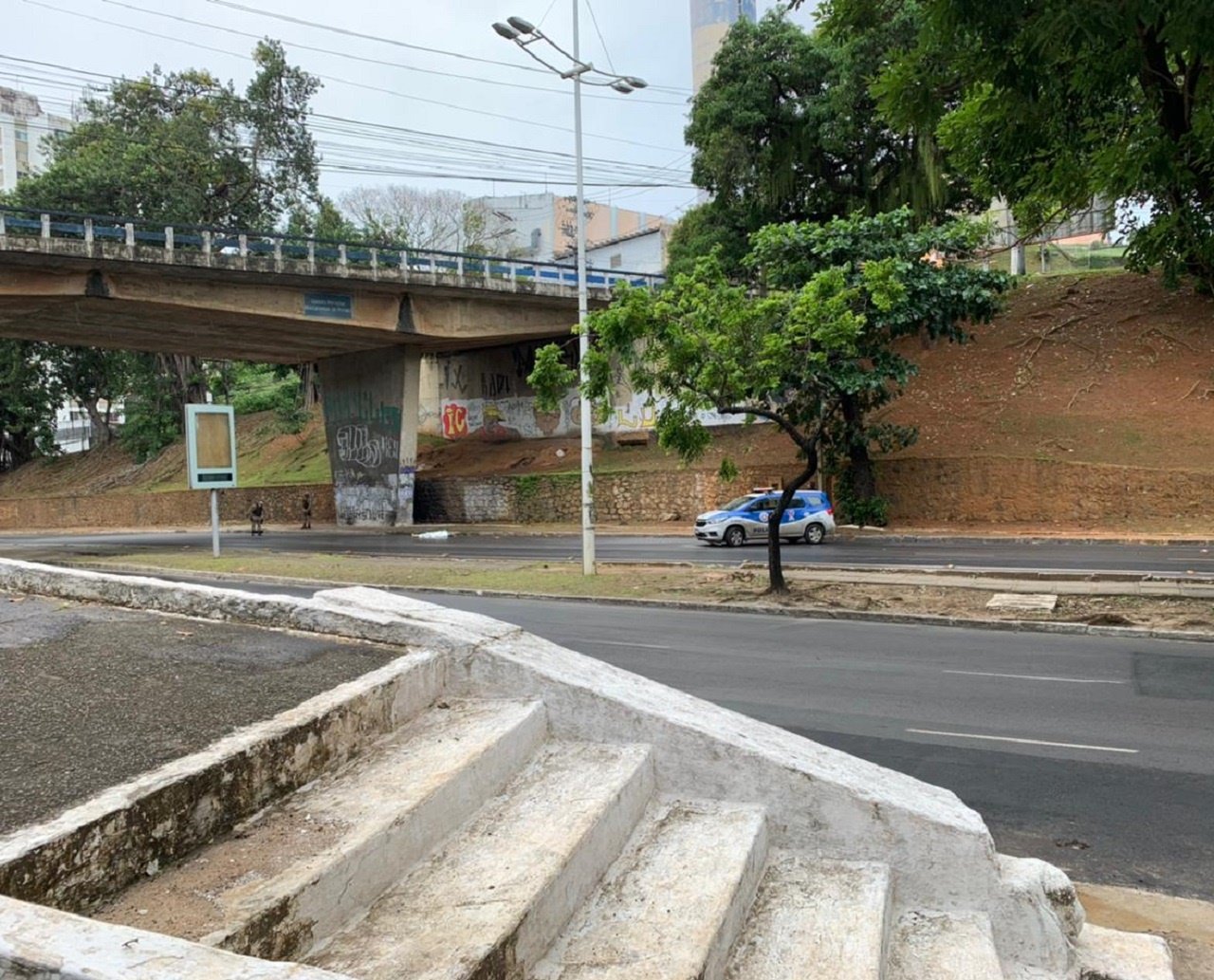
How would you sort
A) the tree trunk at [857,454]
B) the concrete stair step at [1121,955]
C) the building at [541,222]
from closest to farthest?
the concrete stair step at [1121,955]
the tree trunk at [857,454]
the building at [541,222]

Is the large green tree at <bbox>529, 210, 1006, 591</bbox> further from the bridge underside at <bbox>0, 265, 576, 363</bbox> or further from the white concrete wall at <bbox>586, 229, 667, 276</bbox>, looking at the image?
the white concrete wall at <bbox>586, 229, 667, 276</bbox>

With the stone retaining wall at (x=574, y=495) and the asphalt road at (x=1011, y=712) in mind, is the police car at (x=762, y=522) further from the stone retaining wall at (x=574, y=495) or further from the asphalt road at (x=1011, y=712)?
the asphalt road at (x=1011, y=712)

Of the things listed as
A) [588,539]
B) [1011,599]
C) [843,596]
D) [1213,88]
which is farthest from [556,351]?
[1213,88]

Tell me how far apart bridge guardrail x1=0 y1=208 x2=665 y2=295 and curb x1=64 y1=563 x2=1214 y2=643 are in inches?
357

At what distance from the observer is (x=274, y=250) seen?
3161 cm

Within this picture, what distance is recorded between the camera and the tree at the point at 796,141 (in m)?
36.8

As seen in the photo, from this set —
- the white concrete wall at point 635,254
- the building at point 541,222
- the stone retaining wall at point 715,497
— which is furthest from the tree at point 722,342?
the building at point 541,222

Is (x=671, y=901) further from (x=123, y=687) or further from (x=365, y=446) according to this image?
(x=365, y=446)

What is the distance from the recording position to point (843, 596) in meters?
16.5

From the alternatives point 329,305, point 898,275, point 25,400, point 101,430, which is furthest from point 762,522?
point 101,430

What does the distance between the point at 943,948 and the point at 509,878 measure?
159 centimetres

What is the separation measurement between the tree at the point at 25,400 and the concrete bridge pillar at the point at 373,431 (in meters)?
25.5

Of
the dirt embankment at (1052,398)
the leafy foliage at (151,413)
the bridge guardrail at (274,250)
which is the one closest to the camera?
the bridge guardrail at (274,250)

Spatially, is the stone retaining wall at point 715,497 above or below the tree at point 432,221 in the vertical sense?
below
